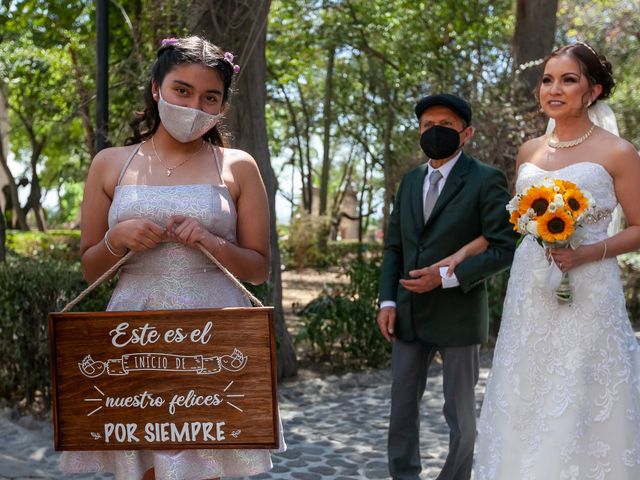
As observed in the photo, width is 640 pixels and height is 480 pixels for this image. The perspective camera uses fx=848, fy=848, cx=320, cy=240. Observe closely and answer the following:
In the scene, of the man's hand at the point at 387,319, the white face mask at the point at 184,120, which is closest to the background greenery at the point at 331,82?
the man's hand at the point at 387,319

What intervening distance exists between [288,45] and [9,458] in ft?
48.5

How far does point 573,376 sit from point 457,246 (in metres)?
1.05

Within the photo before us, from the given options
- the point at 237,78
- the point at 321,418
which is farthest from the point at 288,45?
the point at 321,418

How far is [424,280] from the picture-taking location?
4402mm

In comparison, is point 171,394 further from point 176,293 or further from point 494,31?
point 494,31

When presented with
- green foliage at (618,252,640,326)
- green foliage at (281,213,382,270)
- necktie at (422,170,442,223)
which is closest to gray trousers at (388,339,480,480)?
necktie at (422,170,442,223)

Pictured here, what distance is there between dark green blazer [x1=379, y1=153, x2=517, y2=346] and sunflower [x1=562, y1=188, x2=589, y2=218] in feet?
2.97

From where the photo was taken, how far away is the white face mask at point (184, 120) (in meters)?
2.99

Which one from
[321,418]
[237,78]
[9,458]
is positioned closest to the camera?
[9,458]

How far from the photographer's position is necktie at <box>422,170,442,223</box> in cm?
461

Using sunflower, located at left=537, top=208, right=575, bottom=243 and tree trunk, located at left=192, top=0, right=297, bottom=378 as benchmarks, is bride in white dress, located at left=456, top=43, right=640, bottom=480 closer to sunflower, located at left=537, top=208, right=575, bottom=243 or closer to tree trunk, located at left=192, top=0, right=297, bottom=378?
sunflower, located at left=537, top=208, right=575, bottom=243

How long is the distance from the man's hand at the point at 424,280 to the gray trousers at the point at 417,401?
0.39 m

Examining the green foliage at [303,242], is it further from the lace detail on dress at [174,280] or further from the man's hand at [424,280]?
the lace detail on dress at [174,280]

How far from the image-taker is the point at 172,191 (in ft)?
9.79
